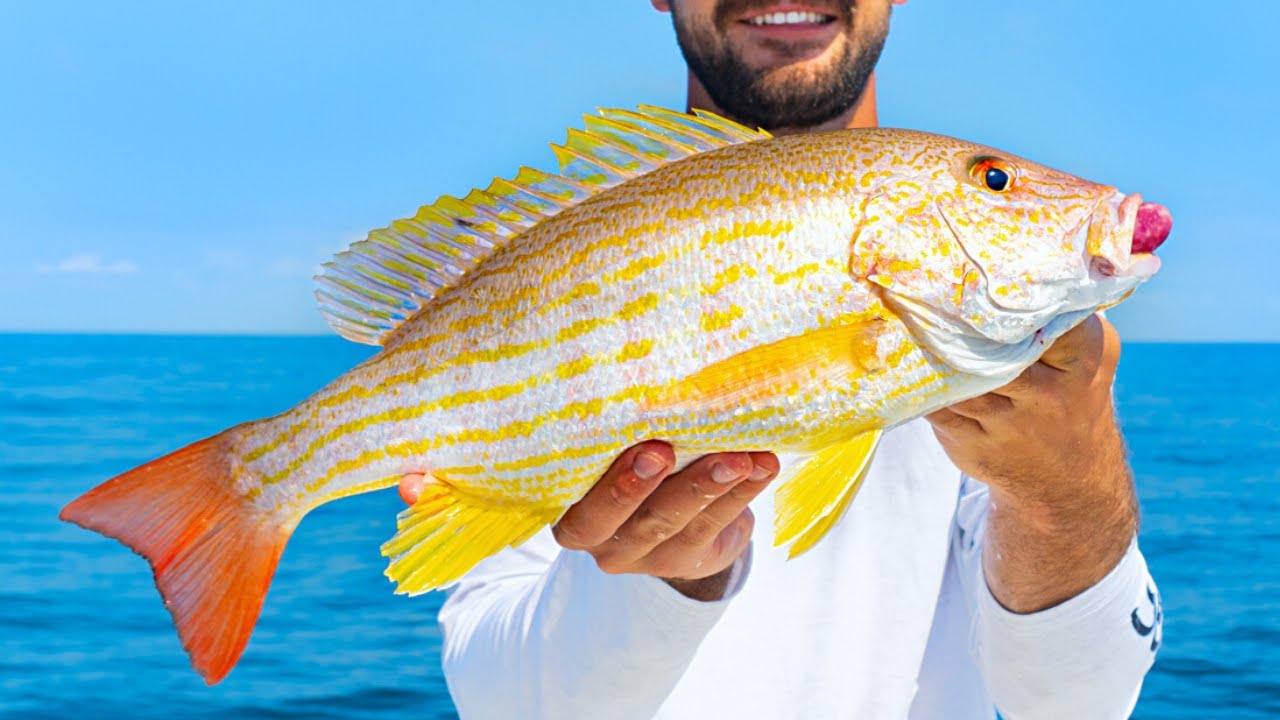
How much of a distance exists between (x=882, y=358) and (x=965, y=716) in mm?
2124

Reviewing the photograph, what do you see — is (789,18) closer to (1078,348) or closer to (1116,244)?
(1078,348)

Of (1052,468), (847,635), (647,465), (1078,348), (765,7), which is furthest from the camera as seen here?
(765,7)

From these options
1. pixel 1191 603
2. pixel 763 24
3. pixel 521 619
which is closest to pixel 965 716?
pixel 521 619

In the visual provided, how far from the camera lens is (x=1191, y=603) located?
11.9 meters

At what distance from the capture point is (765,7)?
159 inches

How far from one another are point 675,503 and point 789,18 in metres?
2.50

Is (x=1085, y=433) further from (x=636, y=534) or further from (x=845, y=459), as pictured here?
(x=636, y=534)

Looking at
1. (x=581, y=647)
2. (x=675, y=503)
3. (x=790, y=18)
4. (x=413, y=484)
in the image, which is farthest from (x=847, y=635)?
(x=790, y=18)

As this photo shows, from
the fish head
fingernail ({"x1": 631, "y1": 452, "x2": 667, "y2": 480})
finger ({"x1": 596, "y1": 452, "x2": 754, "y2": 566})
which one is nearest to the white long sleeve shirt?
finger ({"x1": 596, "y1": 452, "x2": 754, "y2": 566})

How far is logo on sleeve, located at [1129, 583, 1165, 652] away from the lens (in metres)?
2.92

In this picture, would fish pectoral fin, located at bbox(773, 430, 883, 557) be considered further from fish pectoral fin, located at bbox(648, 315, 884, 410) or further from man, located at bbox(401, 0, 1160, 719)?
fish pectoral fin, located at bbox(648, 315, 884, 410)

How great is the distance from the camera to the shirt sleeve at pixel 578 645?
8.82ft

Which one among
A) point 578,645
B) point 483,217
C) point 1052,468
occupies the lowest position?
point 578,645

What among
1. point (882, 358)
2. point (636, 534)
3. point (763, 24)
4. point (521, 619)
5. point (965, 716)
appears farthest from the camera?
point (763, 24)
